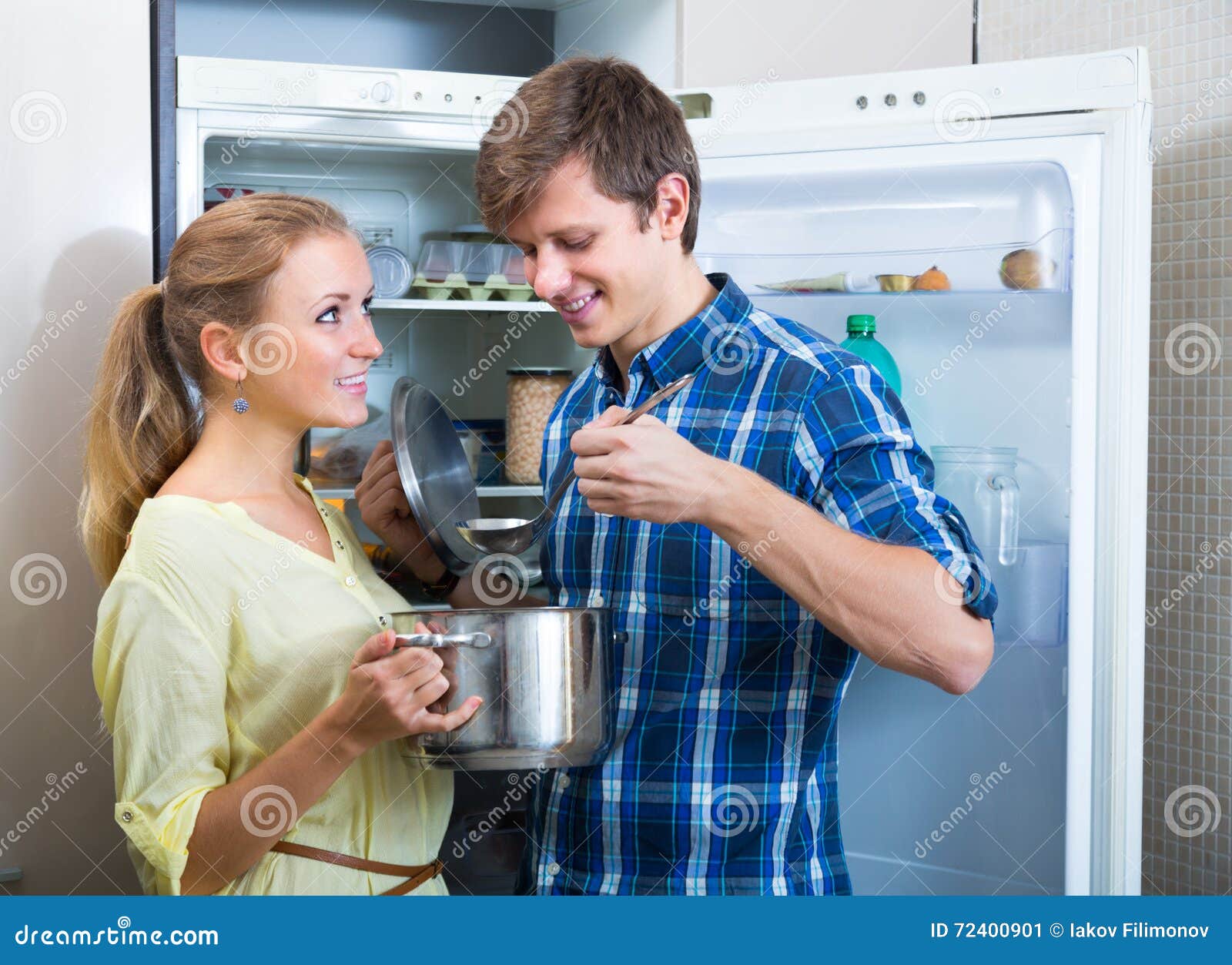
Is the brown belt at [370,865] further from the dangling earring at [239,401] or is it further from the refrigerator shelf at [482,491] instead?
the refrigerator shelf at [482,491]

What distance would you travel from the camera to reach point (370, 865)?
0.97 metres

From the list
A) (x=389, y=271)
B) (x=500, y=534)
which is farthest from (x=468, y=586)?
(x=389, y=271)

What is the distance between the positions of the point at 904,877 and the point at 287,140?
122 centimetres

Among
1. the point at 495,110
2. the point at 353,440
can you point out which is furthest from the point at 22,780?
the point at 495,110

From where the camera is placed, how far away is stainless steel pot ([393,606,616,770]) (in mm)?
870

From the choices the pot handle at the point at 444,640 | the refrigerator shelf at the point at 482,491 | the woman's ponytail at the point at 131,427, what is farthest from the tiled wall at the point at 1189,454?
the woman's ponytail at the point at 131,427

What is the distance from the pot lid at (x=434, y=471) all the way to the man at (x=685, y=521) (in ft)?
0.55

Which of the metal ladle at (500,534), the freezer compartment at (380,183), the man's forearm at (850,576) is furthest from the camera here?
the freezer compartment at (380,183)

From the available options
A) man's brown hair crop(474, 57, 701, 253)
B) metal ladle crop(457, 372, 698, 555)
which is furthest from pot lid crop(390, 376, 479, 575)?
man's brown hair crop(474, 57, 701, 253)

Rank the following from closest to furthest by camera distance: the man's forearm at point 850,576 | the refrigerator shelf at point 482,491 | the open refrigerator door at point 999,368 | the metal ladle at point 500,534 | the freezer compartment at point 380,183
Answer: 1. the man's forearm at point 850,576
2. the metal ladle at point 500,534
3. the open refrigerator door at point 999,368
4. the refrigerator shelf at point 482,491
5. the freezer compartment at point 380,183

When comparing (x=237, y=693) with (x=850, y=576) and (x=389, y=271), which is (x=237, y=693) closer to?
(x=850, y=576)

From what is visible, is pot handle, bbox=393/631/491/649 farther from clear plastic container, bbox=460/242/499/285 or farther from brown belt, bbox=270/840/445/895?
clear plastic container, bbox=460/242/499/285

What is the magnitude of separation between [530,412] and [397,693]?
84 centimetres

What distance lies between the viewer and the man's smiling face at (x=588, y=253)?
0.98 meters
